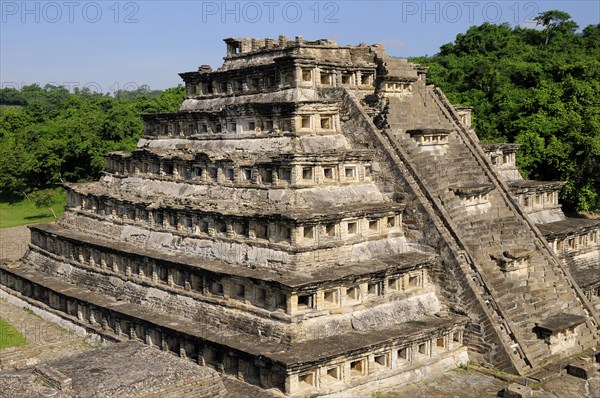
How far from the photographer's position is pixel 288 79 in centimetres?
2583

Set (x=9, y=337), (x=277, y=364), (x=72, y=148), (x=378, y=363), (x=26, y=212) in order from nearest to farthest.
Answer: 1. (x=277, y=364)
2. (x=378, y=363)
3. (x=9, y=337)
4. (x=72, y=148)
5. (x=26, y=212)

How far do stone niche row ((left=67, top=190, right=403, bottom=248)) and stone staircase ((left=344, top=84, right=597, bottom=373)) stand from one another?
233 centimetres

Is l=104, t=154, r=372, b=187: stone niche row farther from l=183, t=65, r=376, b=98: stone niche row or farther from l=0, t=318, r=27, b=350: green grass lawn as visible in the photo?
l=0, t=318, r=27, b=350: green grass lawn

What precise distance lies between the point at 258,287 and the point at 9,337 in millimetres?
12122

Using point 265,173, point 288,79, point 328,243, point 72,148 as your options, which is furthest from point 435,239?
point 72,148

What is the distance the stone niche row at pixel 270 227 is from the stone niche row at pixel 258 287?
4.88 feet

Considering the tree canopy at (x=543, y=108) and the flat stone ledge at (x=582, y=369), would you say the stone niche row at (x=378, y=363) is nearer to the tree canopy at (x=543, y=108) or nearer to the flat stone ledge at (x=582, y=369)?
the flat stone ledge at (x=582, y=369)

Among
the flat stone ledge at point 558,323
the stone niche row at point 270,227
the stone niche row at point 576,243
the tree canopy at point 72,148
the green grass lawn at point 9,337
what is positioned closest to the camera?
the stone niche row at point 270,227

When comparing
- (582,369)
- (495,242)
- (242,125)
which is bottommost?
(582,369)

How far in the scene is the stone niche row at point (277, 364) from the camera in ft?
62.1

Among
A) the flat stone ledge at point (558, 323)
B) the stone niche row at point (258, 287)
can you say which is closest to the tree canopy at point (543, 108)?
the flat stone ledge at point (558, 323)

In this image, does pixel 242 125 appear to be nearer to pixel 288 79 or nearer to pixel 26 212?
pixel 288 79

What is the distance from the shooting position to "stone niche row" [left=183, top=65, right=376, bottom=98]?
25.6m

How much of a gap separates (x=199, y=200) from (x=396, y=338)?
9195mm
